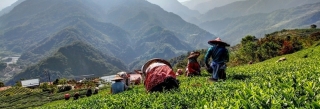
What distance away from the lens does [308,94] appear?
475 cm

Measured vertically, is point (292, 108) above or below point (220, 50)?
below

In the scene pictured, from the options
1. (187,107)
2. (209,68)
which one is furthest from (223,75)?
(187,107)

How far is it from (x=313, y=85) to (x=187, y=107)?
3649mm

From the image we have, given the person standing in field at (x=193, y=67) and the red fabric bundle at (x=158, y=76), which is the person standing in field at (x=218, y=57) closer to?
the red fabric bundle at (x=158, y=76)

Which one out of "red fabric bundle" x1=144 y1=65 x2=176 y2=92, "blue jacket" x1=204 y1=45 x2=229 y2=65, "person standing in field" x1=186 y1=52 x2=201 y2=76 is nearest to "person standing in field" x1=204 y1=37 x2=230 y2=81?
"blue jacket" x1=204 y1=45 x2=229 y2=65

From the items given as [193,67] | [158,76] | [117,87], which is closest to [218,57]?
[158,76]

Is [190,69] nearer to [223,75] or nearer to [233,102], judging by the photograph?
[223,75]

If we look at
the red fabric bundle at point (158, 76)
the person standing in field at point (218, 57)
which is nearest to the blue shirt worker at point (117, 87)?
the red fabric bundle at point (158, 76)

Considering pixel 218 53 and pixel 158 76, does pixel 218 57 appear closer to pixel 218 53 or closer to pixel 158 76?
pixel 218 53

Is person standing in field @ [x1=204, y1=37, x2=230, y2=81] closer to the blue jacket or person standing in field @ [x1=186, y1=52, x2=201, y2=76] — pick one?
the blue jacket

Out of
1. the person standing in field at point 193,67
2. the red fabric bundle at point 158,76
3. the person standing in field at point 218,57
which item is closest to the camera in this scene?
the red fabric bundle at point 158,76

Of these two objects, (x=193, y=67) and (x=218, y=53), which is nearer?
(x=218, y=53)

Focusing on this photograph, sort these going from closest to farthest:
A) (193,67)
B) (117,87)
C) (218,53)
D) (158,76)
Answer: (158,76) < (218,53) < (117,87) < (193,67)

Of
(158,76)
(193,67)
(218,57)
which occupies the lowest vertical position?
(158,76)
